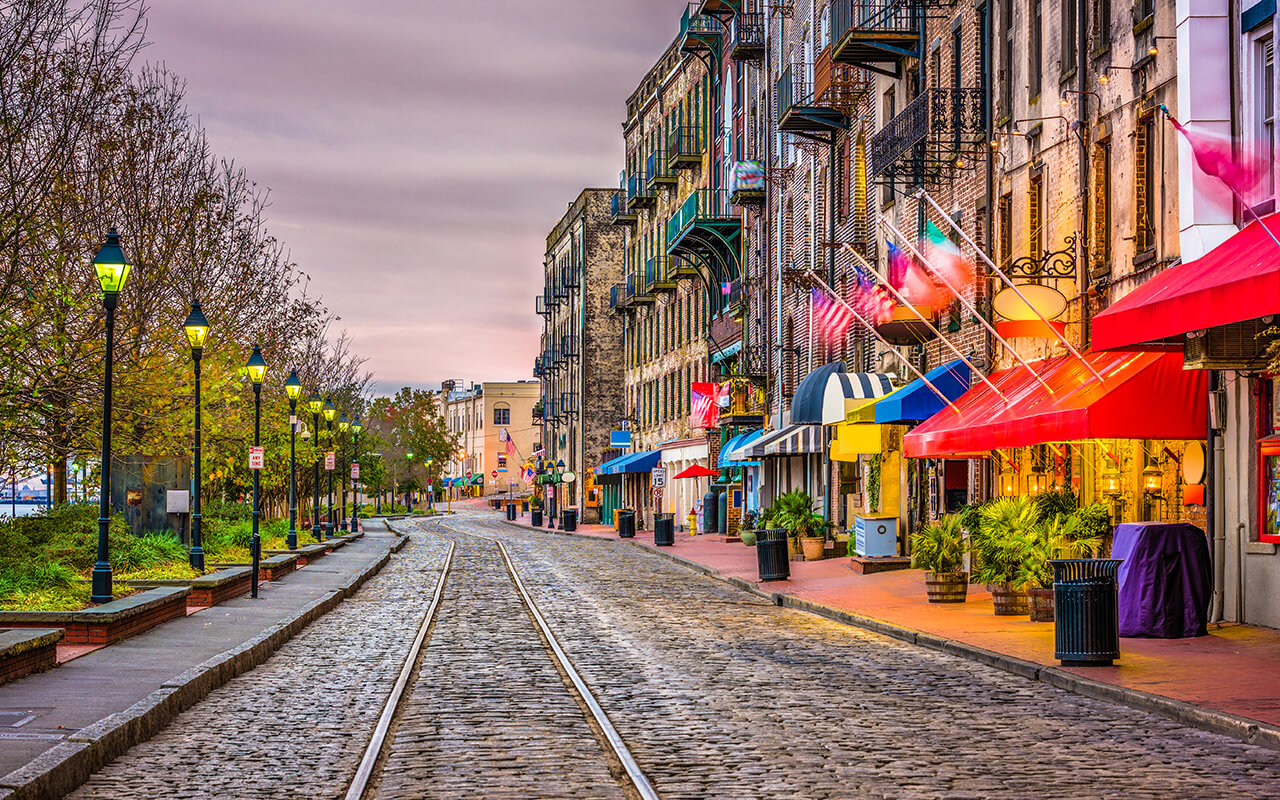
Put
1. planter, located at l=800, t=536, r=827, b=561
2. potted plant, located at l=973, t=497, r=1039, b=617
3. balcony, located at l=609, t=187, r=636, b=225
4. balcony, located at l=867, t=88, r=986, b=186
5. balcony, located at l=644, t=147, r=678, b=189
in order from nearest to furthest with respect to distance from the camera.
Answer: potted plant, located at l=973, t=497, r=1039, b=617 → balcony, located at l=867, t=88, r=986, b=186 → planter, located at l=800, t=536, r=827, b=561 → balcony, located at l=644, t=147, r=678, b=189 → balcony, located at l=609, t=187, r=636, b=225

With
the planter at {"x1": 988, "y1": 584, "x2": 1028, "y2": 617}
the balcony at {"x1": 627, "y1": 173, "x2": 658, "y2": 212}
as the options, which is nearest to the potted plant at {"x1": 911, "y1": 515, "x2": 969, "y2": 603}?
the planter at {"x1": 988, "y1": 584, "x2": 1028, "y2": 617}

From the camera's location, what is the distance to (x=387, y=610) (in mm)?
24484

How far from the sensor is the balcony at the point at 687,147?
6056 cm

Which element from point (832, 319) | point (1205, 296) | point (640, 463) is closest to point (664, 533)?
point (640, 463)

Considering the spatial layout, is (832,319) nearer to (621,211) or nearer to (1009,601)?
(1009,601)

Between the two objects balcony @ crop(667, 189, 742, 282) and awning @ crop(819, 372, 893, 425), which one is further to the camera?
balcony @ crop(667, 189, 742, 282)

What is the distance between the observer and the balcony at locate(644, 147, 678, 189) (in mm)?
65125

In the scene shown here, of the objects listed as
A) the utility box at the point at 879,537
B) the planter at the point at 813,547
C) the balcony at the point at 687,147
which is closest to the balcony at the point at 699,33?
the balcony at the point at 687,147

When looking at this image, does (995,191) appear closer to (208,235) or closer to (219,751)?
(208,235)

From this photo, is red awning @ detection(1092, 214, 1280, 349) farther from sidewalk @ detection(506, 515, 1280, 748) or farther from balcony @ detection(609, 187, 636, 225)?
balcony @ detection(609, 187, 636, 225)

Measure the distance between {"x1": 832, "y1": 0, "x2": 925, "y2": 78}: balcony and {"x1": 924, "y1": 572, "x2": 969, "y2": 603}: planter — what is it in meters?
13.0

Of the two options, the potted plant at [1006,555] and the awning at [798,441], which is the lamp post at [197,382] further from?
the awning at [798,441]

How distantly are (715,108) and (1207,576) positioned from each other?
4362cm

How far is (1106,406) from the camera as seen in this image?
18.0 m
